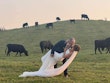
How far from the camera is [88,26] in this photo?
8031 cm

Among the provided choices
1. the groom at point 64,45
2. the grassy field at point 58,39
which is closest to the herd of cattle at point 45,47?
the grassy field at point 58,39

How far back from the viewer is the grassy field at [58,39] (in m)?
19.7

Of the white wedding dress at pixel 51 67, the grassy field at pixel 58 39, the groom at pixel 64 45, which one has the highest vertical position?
the groom at pixel 64 45

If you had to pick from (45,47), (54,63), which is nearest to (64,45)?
(54,63)

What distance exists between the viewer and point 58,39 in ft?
212

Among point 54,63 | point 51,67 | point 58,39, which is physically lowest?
point 58,39

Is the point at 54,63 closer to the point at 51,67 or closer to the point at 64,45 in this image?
the point at 51,67

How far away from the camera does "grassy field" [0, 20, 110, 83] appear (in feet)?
64.5

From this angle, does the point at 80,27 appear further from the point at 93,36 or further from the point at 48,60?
the point at 48,60

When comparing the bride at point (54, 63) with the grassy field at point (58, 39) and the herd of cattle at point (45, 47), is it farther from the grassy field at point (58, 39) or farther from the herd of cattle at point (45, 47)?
the herd of cattle at point (45, 47)

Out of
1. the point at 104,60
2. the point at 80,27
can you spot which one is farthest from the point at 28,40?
the point at 104,60

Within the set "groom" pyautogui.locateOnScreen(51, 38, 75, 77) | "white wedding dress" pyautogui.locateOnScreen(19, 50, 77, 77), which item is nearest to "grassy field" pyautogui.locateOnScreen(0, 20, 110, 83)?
"white wedding dress" pyautogui.locateOnScreen(19, 50, 77, 77)

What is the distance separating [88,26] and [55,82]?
62710 mm

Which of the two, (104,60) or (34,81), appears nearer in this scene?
(34,81)
